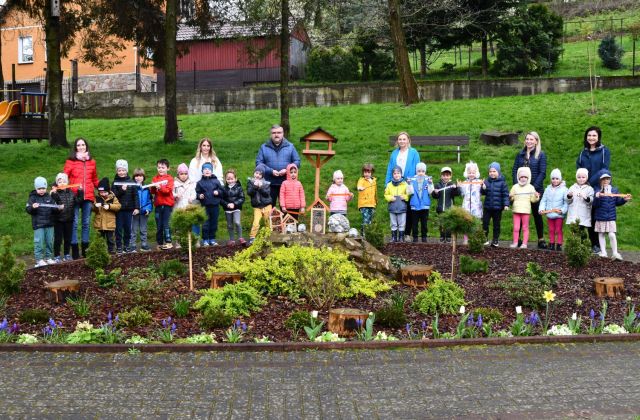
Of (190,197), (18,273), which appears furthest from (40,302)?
(190,197)

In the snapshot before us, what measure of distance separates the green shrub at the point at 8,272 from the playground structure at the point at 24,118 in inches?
480

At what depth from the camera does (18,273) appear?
31.9 ft

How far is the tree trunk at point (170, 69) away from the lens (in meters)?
23.1

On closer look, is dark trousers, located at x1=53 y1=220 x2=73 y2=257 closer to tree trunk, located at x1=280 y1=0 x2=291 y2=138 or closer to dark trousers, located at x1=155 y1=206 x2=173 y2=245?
dark trousers, located at x1=155 y1=206 x2=173 y2=245

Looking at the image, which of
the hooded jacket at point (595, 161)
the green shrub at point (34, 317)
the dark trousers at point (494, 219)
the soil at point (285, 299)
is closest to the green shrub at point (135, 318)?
the soil at point (285, 299)

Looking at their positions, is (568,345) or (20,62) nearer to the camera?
(568,345)

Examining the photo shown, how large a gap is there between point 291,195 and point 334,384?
22.9 feet

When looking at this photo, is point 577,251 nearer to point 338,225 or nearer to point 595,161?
point 595,161

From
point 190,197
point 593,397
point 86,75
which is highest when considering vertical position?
point 86,75

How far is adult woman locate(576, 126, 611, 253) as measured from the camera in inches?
523

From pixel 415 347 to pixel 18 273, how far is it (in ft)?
17.7

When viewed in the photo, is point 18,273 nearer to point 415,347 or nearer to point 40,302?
point 40,302

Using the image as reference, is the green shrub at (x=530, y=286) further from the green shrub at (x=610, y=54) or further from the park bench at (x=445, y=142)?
the green shrub at (x=610, y=54)

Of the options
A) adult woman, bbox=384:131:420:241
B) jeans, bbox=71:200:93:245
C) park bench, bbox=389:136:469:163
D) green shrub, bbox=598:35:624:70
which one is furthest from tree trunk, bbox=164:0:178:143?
green shrub, bbox=598:35:624:70
